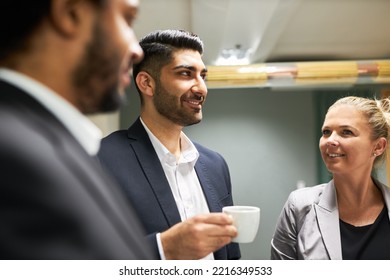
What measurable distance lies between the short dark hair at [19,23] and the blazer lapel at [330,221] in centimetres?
67

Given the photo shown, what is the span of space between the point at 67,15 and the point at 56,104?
0.10m

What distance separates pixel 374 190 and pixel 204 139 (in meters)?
0.40

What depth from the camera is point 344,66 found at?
92 centimetres

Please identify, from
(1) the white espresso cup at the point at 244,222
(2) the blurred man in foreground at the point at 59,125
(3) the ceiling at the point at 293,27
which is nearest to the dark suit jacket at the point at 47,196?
(2) the blurred man in foreground at the point at 59,125

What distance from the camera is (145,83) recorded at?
80 cm

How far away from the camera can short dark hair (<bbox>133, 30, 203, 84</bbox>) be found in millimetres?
788

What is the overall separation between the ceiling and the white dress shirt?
0.23m

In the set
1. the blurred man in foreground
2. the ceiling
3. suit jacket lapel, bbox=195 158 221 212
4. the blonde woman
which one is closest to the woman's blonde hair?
the blonde woman

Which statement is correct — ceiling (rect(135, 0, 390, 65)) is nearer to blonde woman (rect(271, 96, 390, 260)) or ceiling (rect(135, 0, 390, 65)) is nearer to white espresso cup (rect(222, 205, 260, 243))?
blonde woman (rect(271, 96, 390, 260))

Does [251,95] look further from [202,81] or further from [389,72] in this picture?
[389,72]

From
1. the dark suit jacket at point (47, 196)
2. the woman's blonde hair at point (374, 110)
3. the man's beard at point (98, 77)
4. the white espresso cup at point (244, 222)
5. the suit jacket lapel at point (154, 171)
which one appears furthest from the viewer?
the woman's blonde hair at point (374, 110)

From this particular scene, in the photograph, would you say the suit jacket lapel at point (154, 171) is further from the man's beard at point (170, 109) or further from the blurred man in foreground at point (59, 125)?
the blurred man in foreground at point (59, 125)

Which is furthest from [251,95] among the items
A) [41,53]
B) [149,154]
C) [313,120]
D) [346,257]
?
[41,53]

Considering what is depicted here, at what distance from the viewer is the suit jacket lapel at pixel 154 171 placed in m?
0.75
